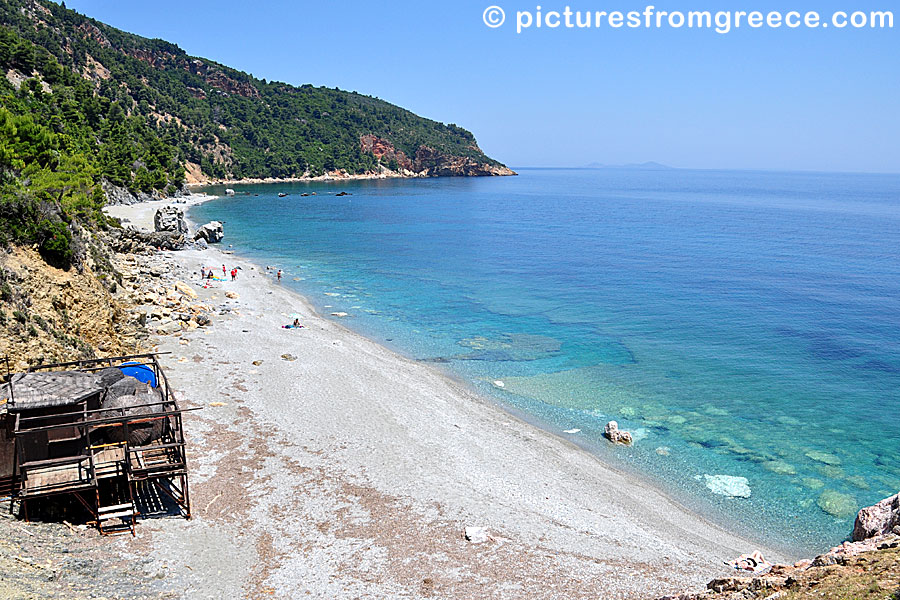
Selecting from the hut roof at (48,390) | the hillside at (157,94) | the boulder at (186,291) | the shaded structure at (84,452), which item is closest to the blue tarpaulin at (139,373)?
the shaded structure at (84,452)

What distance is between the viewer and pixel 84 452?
1617 centimetres

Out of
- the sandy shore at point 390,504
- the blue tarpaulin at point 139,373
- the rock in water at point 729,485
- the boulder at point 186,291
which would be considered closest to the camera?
the sandy shore at point 390,504

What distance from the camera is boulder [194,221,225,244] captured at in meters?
66.2

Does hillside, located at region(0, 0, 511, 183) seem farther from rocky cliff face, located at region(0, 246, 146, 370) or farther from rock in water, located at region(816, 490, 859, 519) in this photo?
rock in water, located at region(816, 490, 859, 519)

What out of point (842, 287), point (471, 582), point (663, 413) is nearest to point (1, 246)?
point (471, 582)

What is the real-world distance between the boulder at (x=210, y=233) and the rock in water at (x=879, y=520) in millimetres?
63875

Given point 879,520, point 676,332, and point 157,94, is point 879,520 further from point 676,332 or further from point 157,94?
point 157,94

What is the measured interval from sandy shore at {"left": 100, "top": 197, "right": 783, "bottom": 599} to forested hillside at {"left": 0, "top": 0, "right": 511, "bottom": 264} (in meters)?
9.28

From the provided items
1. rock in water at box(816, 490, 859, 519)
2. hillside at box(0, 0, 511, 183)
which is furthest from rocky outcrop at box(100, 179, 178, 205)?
rock in water at box(816, 490, 859, 519)

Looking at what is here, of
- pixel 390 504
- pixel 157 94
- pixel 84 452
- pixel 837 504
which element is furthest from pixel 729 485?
pixel 157 94

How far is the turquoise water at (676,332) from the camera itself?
2291 centimetres

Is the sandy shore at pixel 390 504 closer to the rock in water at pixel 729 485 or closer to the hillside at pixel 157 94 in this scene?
the rock in water at pixel 729 485

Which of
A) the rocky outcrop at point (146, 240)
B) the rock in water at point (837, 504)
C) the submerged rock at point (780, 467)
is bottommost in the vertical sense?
the rock in water at point (837, 504)

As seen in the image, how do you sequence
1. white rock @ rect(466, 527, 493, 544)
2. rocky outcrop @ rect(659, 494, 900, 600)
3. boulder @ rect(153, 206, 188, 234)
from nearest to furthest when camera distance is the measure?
rocky outcrop @ rect(659, 494, 900, 600)
white rock @ rect(466, 527, 493, 544)
boulder @ rect(153, 206, 188, 234)
